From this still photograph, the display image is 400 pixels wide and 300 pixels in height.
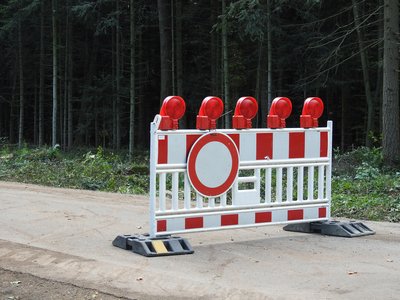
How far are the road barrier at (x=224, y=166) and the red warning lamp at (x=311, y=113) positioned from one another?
0.01m

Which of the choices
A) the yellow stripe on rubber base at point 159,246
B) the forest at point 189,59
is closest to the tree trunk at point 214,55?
the forest at point 189,59

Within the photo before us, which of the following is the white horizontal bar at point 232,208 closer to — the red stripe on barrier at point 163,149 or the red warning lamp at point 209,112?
the red stripe on barrier at point 163,149

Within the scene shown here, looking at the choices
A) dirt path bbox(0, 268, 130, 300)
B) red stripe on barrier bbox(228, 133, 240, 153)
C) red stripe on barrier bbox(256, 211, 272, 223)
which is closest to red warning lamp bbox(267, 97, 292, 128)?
red stripe on barrier bbox(228, 133, 240, 153)

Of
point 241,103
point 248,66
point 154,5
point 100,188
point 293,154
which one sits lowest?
point 100,188

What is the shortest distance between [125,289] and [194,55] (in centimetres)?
3883

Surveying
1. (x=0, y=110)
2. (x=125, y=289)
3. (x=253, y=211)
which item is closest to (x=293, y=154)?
(x=253, y=211)

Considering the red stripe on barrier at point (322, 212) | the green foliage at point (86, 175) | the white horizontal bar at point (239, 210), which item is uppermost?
the white horizontal bar at point (239, 210)

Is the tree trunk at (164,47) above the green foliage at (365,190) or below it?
above

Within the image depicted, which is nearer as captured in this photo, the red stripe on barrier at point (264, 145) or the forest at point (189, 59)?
the red stripe on barrier at point (264, 145)

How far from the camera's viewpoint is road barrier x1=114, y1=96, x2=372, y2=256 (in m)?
6.54

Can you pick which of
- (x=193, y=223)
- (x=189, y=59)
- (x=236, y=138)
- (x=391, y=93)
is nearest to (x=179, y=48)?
(x=189, y=59)

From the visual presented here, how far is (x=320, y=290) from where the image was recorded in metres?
5.07

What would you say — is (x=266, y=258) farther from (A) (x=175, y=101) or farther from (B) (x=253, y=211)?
(A) (x=175, y=101)

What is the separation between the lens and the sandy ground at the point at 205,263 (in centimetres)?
Result: 506
